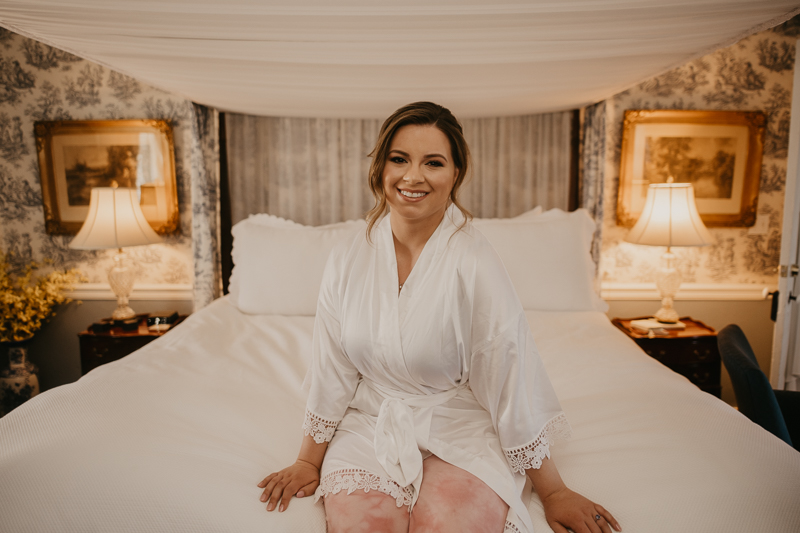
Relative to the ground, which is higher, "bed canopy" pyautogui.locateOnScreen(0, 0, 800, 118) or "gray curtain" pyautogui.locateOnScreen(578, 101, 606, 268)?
"bed canopy" pyautogui.locateOnScreen(0, 0, 800, 118)

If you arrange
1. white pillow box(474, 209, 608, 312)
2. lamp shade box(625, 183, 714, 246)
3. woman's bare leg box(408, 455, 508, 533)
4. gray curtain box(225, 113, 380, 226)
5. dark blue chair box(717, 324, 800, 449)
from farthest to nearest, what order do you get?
gray curtain box(225, 113, 380, 226) < lamp shade box(625, 183, 714, 246) < white pillow box(474, 209, 608, 312) < dark blue chair box(717, 324, 800, 449) < woman's bare leg box(408, 455, 508, 533)

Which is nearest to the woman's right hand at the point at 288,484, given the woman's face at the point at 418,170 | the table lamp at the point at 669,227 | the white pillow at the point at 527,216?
the woman's face at the point at 418,170

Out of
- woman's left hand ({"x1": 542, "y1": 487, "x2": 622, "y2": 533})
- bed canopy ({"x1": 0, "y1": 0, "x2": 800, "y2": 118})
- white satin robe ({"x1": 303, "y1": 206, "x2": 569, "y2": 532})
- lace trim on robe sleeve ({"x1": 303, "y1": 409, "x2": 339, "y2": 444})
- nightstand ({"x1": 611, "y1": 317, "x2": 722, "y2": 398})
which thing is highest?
bed canopy ({"x1": 0, "y1": 0, "x2": 800, "y2": 118})

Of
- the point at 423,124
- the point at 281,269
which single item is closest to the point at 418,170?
the point at 423,124

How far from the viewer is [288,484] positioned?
1.23 metres

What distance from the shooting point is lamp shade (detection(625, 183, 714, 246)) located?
288cm

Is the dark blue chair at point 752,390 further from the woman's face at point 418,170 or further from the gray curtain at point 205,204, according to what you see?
the gray curtain at point 205,204

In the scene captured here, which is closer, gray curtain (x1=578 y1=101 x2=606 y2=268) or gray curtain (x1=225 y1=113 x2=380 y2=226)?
gray curtain (x1=578 y1=101 x2=606 y2=268)

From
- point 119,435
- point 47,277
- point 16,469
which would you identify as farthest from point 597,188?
point 47,277

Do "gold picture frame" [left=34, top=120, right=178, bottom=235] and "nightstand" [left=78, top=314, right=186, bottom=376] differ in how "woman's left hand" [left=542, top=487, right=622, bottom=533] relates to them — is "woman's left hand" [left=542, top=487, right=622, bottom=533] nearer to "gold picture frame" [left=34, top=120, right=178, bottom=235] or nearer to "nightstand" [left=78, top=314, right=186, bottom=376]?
"nightstand" [left=78, top=314, right=186, bottom=376]

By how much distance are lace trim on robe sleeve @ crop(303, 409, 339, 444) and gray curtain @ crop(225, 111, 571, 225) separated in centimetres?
203

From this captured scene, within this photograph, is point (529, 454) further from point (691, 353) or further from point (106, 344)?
point (106, 344)

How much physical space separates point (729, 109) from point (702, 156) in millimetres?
393

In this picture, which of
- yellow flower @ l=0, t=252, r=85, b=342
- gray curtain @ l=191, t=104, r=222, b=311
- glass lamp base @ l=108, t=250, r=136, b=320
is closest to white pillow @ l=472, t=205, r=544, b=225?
gray curtain @ l=191, t=104, r=222, b=311
